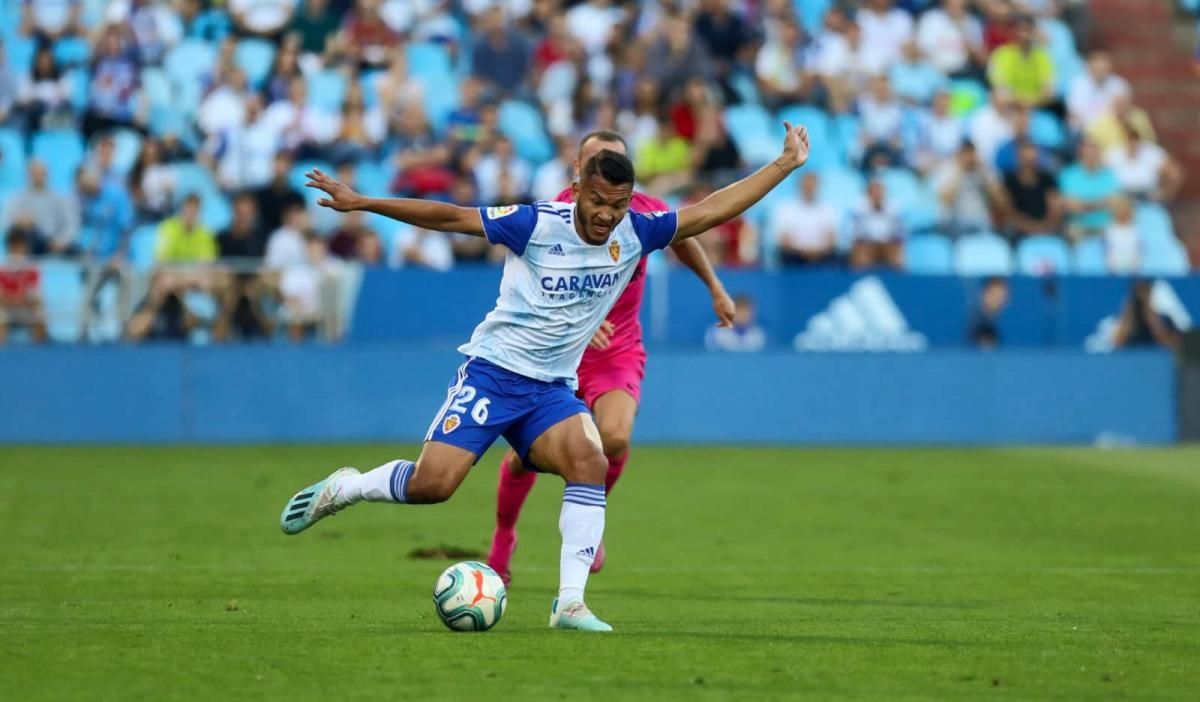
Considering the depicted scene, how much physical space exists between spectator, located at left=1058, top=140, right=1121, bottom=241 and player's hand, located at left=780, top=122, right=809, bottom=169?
1554 centimetres

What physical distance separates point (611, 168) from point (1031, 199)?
1626 cm

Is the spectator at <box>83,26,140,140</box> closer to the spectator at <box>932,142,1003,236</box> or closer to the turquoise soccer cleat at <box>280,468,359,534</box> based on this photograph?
the spectator at <box>932,142,1003,236</box>

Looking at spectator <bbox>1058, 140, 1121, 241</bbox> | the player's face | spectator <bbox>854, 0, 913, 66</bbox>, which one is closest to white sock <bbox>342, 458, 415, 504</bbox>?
the player's face

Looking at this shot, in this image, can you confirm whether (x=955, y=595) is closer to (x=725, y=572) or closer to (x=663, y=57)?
(x=725, y=572)

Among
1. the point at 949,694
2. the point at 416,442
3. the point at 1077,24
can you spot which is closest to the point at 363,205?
the point at 949,694

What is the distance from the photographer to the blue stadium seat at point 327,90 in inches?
934

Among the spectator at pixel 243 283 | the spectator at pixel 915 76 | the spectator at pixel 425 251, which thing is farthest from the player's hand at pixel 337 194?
the spectator at pixel 915 76

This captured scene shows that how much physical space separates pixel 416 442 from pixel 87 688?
1432 cm

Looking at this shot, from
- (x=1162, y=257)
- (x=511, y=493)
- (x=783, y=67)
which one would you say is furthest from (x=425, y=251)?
(x=511, y=493)

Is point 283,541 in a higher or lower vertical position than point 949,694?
lower

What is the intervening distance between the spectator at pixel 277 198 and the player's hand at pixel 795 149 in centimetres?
1321

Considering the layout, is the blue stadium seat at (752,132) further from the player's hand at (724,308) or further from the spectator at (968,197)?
the player's hand at (724,308)

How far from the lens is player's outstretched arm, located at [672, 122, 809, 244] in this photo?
8.77 metres

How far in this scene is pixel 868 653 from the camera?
7.77 metres
